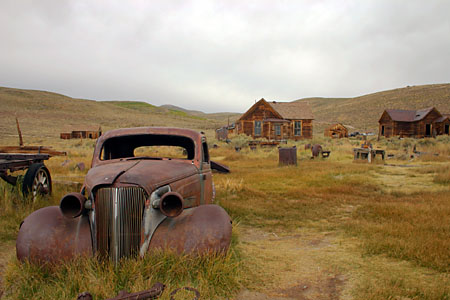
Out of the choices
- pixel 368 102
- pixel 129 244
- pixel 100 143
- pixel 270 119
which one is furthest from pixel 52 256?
pixel 368 102

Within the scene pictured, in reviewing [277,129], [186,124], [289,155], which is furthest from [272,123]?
[186,124]

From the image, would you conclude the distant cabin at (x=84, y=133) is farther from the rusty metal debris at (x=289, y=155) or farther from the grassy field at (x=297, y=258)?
the grassy field at (x=297, y=258)

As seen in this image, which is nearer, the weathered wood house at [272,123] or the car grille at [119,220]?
the car grille at [119,220]

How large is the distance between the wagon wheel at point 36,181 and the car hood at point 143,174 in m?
3.37

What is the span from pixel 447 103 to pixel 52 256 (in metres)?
77.3

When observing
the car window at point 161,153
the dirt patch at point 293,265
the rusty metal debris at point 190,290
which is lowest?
the dirt patch at point 293,265

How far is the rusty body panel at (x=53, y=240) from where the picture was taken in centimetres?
311

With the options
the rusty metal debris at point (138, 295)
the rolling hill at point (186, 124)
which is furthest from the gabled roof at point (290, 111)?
the rusty metal debris at point (138, 295)

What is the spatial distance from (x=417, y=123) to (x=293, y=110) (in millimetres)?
15721

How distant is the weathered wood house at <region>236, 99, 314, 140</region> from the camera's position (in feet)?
103

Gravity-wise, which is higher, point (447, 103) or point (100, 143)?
point (447, 103)

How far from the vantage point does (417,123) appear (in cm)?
3725

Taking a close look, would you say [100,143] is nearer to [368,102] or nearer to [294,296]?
[294,296]

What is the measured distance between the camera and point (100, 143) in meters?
4.54
